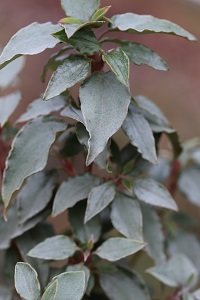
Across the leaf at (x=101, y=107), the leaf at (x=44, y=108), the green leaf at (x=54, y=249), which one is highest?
the leaf at (x=101, y=107)

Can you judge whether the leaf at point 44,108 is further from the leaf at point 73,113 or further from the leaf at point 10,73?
the leaf at point 10,73

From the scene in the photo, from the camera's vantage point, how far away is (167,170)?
1.25 meters

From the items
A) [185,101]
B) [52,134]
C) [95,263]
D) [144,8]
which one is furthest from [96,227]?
[144,8]

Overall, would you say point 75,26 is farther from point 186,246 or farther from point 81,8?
point 186,246

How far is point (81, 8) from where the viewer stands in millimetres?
815

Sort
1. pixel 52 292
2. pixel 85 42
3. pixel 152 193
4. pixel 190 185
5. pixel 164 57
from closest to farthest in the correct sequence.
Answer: pixel 52 292, pixel 85 42, pixel 152 193, pixel 190 185, pixel 164 57

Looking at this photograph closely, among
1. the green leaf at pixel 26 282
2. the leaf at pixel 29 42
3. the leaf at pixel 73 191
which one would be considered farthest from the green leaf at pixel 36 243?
the leaf at pixel 29 42

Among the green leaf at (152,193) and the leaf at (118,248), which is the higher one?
the green leaf at (152,193)

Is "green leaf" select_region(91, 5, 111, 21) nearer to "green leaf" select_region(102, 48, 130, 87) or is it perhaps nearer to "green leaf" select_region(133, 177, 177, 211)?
"green leaf" select_region(102, 48, 130, 87)

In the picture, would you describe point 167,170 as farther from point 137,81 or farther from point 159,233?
point 137,81

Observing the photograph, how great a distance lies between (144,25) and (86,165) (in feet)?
0.74

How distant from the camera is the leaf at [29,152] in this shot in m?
0.80

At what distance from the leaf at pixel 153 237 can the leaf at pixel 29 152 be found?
0.24m

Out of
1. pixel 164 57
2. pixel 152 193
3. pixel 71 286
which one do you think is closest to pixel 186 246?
pixel 152 193
